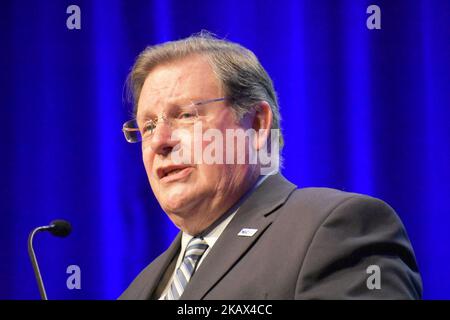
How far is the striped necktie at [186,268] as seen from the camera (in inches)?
69.4

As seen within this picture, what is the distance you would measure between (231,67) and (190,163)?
0.34 meters

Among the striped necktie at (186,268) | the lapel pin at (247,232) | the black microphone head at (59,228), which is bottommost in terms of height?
the striped necktie at (186,268)

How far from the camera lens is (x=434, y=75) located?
282 centimetres

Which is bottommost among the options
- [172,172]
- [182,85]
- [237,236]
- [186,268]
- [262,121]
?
[186,268]

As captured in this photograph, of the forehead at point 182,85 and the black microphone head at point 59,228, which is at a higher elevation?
the forehead at point 182,85

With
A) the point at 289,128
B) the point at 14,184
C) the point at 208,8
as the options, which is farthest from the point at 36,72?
the point at 289,128

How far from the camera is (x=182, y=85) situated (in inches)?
75.2

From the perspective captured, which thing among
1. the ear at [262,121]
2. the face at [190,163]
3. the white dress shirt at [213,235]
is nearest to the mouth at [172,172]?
the face at [190,163]

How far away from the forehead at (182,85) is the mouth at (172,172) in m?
0.18

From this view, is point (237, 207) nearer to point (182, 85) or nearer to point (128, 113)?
point (182, 85)

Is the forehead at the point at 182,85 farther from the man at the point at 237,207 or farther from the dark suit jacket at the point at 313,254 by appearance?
the dark suit jacket at the point at 313,254

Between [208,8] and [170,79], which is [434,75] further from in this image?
[170,79]

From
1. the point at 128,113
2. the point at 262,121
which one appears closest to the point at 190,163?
the point at 262,121
